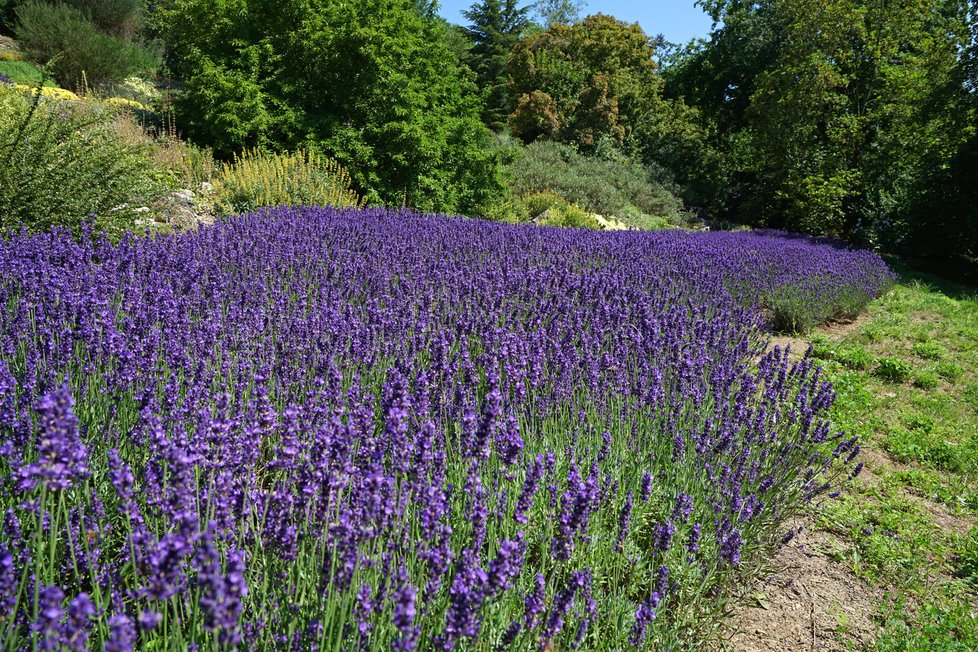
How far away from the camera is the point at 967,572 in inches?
120

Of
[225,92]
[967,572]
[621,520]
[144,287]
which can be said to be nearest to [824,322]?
[967,572]

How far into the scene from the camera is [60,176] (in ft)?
17.5

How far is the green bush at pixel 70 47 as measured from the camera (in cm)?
1897

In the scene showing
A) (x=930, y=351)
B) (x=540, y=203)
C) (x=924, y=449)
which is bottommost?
(x=924, y=449)

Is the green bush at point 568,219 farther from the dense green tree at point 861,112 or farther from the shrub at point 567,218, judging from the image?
the dense green tree at point 861,112

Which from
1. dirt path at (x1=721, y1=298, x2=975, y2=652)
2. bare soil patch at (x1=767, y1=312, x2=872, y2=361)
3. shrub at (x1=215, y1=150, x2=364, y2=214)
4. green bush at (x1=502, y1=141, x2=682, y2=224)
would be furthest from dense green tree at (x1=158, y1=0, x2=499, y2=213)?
dirt path at (x1=721, y1=298, x2=975, y2=652)

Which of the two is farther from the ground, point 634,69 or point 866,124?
point 634,69

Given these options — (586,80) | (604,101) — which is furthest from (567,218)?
(586,80)

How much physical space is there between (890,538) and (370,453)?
9.79ft

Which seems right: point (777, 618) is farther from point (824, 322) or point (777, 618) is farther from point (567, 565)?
point (824, 322)

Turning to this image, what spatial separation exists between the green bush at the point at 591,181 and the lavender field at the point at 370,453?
1158 centimetres

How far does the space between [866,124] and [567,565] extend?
66.0 feet

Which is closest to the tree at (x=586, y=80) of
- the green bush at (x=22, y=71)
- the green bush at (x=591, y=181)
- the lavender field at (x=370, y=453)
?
the green bush at (x=591, y=181)

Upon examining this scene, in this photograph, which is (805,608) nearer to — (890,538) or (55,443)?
(890,538)
